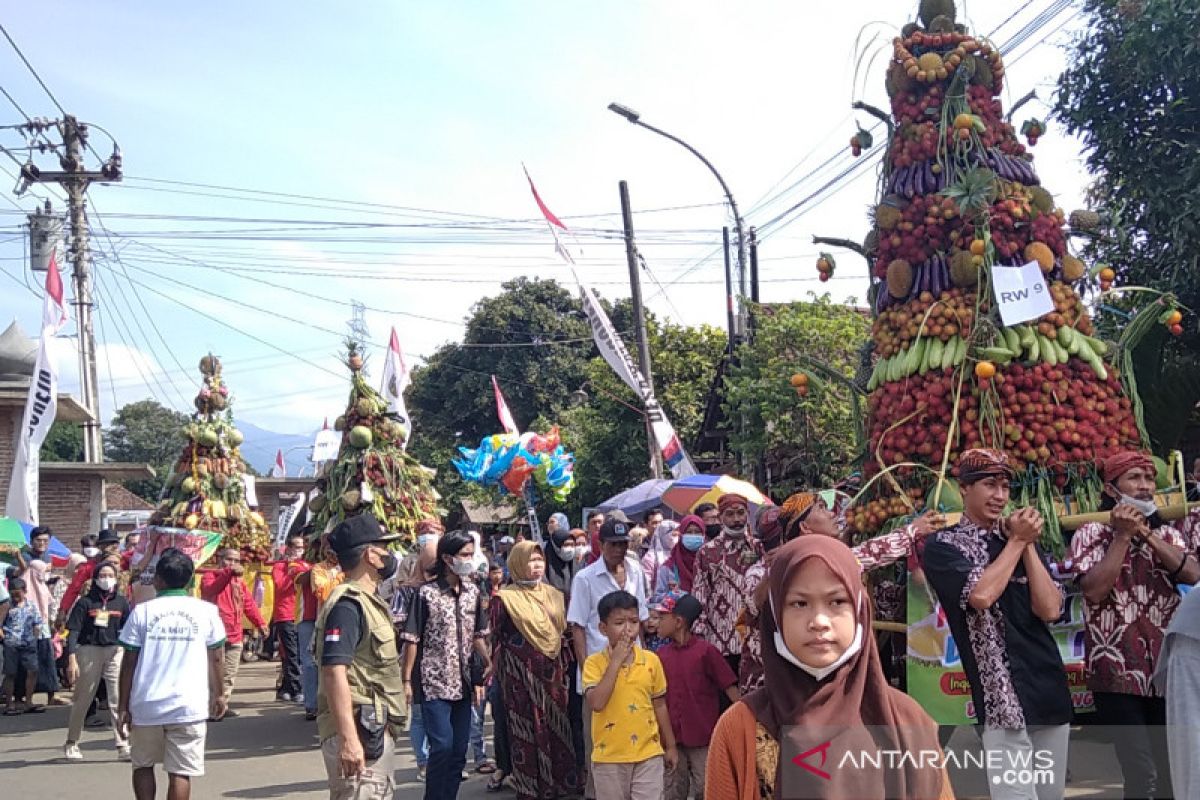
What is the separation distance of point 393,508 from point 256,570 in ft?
10.6

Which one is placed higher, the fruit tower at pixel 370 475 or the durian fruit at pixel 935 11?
the durian fruit at pixel 935 11

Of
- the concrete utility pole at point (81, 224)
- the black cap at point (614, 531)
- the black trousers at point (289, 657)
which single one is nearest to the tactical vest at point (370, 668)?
the black cap at point (614, 531)

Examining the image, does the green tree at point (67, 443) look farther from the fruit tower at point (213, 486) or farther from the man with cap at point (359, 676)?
the man with cap at point (359, 676)

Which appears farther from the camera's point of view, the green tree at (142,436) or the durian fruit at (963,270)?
the green tree at (142,436)

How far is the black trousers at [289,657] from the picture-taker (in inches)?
494

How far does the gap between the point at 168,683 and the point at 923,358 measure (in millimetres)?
Result: 4651

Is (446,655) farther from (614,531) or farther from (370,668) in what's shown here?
(370,668)

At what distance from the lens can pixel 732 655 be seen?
659 cm

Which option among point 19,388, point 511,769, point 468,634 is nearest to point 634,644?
point 468,634

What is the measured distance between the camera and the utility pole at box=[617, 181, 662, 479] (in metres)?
17.3

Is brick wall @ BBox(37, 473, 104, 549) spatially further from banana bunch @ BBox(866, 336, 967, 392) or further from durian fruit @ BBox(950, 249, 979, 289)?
durian fruit @ BBox(950, 249, 979, 289)

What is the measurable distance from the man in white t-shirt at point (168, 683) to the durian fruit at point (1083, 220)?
18.5 ft

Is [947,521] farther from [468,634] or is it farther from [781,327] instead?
[781,327]

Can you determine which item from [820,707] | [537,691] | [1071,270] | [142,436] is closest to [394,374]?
[537,691]
